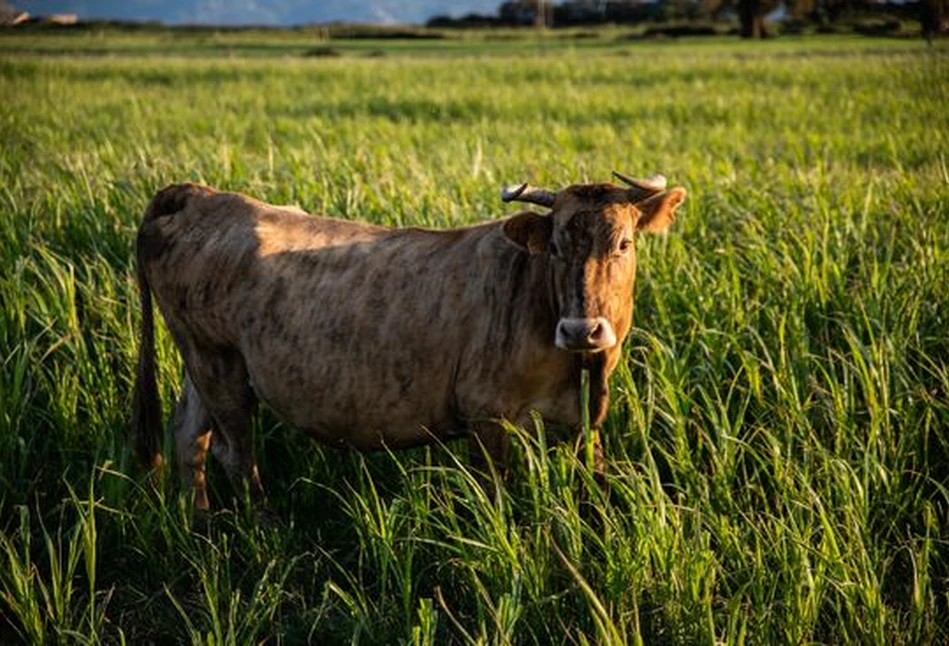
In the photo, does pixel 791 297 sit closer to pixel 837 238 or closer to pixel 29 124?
pixel 837 238

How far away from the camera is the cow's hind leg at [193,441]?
3.77 metres

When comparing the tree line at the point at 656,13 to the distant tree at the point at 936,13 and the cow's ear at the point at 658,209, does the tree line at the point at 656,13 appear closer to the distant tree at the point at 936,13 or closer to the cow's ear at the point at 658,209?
the distant tree at the point at 936,13

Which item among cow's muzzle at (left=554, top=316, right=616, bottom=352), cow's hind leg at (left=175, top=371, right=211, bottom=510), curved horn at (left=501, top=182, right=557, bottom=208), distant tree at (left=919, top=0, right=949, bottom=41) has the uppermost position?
distant tree at (left=919, top=0, right=949, bottom=41)

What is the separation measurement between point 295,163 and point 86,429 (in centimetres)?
318

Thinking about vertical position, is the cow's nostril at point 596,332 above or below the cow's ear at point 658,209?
below

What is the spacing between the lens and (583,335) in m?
2.79

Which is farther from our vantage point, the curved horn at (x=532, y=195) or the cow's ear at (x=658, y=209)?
the cow's ear at (x=658, y=209)

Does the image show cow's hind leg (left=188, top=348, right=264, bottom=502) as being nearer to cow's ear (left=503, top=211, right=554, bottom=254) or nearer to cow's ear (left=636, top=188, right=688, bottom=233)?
cow's ear (left=503, top=211, right=554, bottom=254)

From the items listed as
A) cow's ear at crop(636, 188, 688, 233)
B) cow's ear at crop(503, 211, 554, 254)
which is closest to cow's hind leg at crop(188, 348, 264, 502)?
cow's ear at crop(503, 211, 554, 254)

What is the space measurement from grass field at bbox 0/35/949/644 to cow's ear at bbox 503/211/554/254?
23.1 inches

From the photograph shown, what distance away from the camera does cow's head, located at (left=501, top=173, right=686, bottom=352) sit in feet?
9.33

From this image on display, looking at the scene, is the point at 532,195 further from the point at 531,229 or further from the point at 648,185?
the point at 648,185

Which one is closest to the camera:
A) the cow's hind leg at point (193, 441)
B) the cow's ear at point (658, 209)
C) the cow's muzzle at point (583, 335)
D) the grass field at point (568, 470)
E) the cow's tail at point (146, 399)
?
the grass field at point (568, 470)

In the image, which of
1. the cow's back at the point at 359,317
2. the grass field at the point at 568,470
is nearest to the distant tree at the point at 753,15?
the grass field at the point at 568,470
